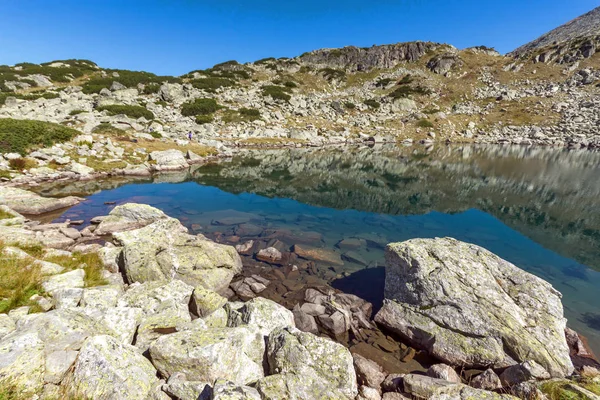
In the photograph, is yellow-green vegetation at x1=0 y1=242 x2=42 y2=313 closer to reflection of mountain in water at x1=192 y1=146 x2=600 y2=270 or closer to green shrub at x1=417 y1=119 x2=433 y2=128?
reflection of mountain in water at x1=192 y1=146 x2=600 y2=270

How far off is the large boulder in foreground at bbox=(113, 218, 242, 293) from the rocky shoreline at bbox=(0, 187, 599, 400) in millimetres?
61

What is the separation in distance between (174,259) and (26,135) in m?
31.3

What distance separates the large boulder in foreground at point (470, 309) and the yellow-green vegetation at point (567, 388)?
2857 mm

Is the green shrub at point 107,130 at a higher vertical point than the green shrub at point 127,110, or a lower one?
lower

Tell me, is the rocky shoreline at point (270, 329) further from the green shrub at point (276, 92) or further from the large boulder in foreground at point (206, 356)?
the green shrub at point (276, 92)

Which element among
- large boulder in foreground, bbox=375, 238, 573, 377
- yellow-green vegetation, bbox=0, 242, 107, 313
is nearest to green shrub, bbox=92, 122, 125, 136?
yellow-green vegetation, bbox=0, 242, 107, 313

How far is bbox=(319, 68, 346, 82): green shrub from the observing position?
11006 centimetres

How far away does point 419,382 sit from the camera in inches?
247

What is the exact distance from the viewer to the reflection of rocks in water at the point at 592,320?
1009cm

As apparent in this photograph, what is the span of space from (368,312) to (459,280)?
138 inches

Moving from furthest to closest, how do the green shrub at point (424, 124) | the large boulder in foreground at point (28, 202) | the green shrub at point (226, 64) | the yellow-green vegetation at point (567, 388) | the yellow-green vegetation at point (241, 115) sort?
the green shrub at point (226, 64) → the green shrub at point (424, 124) → the yellow-green vegetation at point (241, 115) → the large boulder in foreground at point (28, 202) → the yellow-green vegetation at point (567, 388)

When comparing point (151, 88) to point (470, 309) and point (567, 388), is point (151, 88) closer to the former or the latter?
point (470, 309)

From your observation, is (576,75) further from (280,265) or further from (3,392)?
(3,392)

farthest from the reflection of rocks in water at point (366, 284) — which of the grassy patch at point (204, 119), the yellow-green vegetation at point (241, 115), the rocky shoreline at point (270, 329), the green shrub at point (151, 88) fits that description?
the green shrub at point (151, 88)
